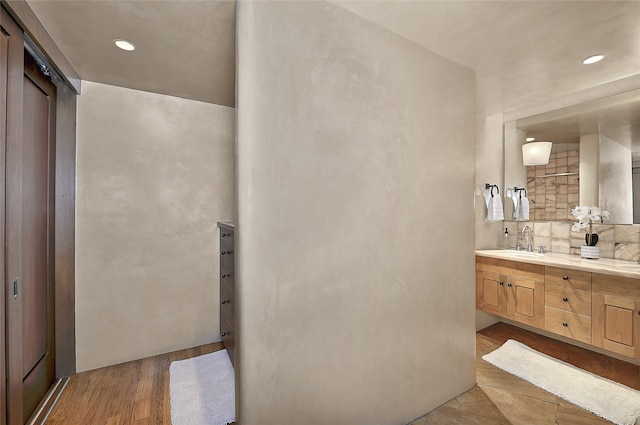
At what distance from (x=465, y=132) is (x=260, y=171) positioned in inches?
67.2

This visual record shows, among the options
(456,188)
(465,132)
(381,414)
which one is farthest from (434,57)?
(381,414)

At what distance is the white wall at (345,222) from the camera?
139 cm

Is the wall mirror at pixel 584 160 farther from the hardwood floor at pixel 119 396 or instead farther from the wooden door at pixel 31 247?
the wooden door at pixel 31 247

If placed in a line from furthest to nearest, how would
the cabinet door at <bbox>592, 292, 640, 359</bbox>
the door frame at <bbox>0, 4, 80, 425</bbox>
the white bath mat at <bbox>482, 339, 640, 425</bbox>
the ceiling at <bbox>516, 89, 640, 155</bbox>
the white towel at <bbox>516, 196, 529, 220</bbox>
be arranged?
the white towel at <bbox>516, 196, 529, 220</bbox> → the ceiling at <bbox>516, 89, 640, 155</bbox> → the door frame at <bbox>0, 4, 80, 425</bbox> → the cabinet door at <bbox>592, 292, 640, 359</bbox> → the white bath mat at <bbox>482, 339, 640, 425</bbox>

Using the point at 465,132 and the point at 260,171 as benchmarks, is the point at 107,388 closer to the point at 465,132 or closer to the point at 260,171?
the point at 260,171

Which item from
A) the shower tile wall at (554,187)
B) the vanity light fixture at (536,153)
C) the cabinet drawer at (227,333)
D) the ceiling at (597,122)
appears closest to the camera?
the cabinet drawer at (227,333)

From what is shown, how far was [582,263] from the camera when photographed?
253cm

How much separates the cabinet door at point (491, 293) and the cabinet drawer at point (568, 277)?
0.41 meters

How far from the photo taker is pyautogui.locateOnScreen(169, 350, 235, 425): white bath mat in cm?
192

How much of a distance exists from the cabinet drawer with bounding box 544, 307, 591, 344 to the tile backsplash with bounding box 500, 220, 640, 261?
0.80 m

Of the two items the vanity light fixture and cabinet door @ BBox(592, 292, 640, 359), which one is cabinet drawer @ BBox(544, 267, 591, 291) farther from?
the vanity light fixture

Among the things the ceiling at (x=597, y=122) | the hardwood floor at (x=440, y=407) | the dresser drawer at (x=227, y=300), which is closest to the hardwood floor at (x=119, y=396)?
the hardwood floor at (x=440, y=407)

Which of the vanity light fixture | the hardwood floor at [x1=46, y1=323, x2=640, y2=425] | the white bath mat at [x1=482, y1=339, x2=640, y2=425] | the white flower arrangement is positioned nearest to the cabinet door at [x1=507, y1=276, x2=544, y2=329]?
the white bath mat at [x1=482, y1=339, x2=640, y2=425]

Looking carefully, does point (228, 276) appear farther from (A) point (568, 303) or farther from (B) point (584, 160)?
(B) point (584, 160)
